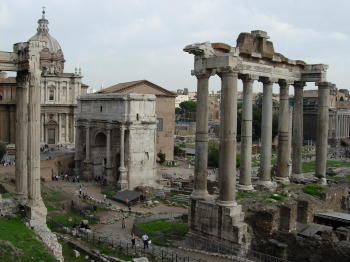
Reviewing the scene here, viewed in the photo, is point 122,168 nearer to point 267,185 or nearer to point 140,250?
point 267,185

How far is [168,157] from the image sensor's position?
53.8 m

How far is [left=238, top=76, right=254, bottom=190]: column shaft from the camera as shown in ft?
62.0

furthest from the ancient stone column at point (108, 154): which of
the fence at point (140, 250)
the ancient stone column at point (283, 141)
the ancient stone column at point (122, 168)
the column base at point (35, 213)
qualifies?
the column base at point (35, 213)

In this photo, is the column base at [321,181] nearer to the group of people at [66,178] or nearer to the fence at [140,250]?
the fence at [140,250]

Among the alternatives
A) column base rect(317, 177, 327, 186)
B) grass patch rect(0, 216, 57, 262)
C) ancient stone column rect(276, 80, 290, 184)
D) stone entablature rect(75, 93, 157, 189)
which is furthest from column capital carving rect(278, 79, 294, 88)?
stone entablature rect(75, 93, 157, 189)

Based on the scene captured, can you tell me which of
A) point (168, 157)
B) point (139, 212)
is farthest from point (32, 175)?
point (168, 157)

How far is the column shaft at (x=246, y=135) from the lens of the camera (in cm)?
1889

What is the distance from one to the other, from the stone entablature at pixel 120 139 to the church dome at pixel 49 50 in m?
17.6

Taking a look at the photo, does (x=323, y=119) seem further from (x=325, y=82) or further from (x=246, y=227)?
(x=246, y=227)

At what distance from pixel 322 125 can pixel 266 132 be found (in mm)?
3742

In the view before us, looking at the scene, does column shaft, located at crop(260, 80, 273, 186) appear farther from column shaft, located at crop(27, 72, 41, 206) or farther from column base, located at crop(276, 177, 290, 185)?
column shaft, located at crop(27, 72, 41, 206)

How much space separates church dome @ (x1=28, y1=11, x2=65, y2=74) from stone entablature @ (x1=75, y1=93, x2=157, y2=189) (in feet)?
57.8

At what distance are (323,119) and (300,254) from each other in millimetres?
8832

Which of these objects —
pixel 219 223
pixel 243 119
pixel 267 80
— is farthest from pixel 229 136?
pixel 267 80
